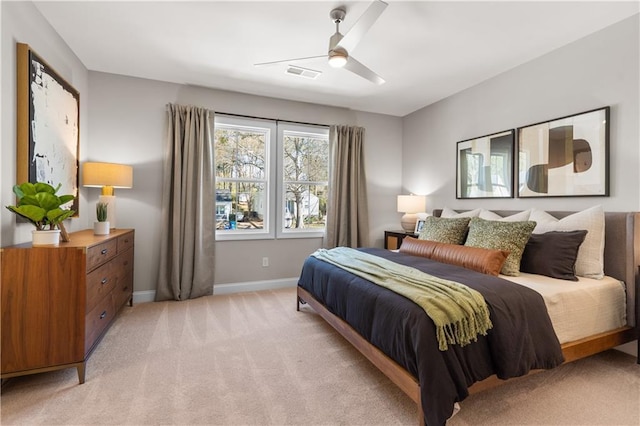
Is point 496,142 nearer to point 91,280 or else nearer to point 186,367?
point 186,367

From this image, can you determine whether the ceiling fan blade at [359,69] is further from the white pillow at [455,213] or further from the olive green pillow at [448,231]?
the white pillow at [455,213]

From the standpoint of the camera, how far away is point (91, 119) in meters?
3.44

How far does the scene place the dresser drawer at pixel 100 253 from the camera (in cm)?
208

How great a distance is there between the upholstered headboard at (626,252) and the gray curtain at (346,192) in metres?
2.70

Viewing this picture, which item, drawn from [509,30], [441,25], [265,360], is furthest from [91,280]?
[509,30]

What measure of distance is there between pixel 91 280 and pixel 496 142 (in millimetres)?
4055

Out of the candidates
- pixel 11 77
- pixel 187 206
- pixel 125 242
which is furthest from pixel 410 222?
pixel 11 77

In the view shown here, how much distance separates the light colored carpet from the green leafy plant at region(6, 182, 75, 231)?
1.07 m

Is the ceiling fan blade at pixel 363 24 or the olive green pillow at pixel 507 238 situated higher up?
the ceiling fan blade at pixel 363 24

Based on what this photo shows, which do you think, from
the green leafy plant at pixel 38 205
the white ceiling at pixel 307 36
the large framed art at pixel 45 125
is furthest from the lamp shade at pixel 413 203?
the large framed art at pixel 45 125

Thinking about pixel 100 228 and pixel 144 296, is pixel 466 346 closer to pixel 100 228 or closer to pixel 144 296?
pixel 100 228

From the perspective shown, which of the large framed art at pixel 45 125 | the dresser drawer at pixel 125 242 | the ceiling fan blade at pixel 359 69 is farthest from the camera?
the dresser drawer at pixel 125 242

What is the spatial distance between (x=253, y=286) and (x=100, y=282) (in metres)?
2.06

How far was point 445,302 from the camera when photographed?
5.46 feet
